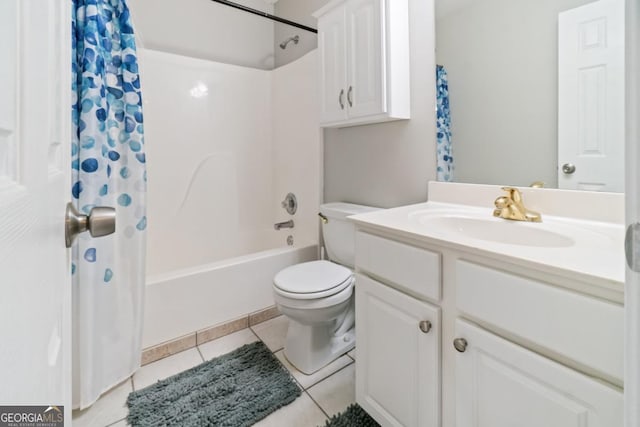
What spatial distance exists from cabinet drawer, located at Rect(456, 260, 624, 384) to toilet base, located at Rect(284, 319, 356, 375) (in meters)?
0.90

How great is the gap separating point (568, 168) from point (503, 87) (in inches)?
15.2

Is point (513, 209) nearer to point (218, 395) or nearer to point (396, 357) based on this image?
point (396, 357)

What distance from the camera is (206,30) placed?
2377mm

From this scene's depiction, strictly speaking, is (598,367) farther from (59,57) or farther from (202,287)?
(202,287)

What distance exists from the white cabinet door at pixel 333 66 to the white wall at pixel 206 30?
1.07 m

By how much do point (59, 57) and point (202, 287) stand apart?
134cm

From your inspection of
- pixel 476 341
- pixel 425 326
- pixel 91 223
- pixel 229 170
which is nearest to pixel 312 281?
pixel 425 326

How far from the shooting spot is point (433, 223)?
113cm

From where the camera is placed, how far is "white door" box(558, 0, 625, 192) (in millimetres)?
900

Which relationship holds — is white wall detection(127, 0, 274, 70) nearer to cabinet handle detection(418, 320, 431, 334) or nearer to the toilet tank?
the toilet tank

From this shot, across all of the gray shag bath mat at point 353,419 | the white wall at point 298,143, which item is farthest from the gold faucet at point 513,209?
the white wall at point 298,143

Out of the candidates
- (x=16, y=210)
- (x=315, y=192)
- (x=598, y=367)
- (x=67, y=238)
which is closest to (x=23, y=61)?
(x=16, y=210)

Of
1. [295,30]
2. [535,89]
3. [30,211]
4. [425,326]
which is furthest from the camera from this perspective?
[295,30]

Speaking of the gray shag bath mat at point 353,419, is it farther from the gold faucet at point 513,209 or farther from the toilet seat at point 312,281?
the gold faucet at point 513,209
